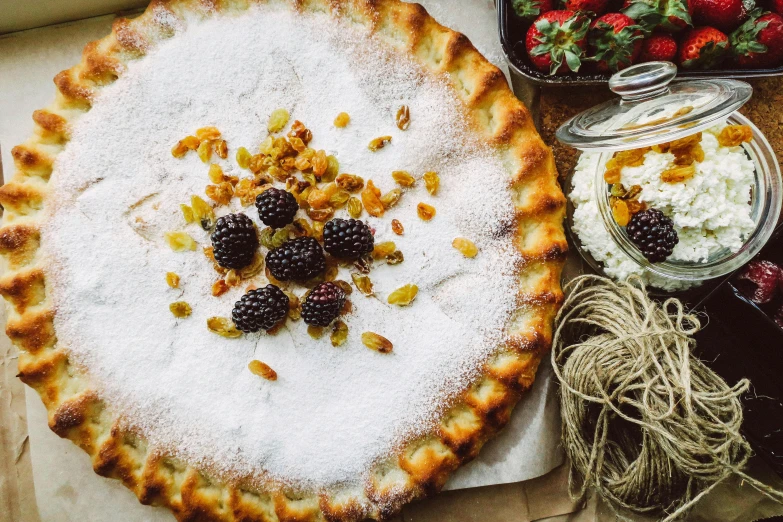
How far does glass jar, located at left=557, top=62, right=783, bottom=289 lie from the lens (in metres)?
1.84

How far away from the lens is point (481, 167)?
200cm

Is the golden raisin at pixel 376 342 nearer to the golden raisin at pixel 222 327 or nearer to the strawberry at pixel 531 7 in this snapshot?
the golden raisin at pixel 222 327

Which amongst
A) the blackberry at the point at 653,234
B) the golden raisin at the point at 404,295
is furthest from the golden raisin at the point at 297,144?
the blackberry at the point at 653,234

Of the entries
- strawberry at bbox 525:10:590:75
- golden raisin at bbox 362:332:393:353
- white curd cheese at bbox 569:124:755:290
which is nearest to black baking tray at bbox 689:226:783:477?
white curd cheese at bbox 569:124:755:290

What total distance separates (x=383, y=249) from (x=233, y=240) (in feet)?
1.58

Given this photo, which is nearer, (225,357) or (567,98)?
(225,357)

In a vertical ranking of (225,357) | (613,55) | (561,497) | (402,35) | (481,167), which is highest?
(402,35)

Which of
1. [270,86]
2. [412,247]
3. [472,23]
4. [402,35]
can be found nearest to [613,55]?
[472,23]

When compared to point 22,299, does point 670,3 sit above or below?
above

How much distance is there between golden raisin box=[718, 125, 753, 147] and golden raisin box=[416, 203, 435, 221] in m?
0.98

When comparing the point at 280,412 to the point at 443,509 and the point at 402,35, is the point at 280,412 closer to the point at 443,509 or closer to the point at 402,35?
the point at 443,509

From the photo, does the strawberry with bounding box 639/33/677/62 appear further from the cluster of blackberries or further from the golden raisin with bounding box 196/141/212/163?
the golden raisin with bounding box 196/141/212/163

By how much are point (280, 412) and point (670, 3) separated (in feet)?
6.12

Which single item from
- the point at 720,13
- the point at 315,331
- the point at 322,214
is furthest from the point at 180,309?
the point at 720,13
